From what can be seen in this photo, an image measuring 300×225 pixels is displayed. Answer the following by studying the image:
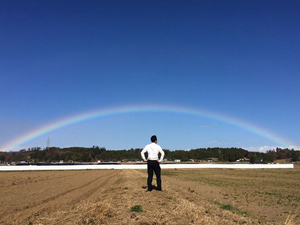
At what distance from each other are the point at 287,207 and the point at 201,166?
57479 millimetres

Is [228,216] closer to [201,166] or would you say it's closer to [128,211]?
[128,211]

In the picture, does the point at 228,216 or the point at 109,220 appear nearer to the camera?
the point at 109,220

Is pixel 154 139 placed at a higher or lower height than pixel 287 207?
higher

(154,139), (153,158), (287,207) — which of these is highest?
(154,139)

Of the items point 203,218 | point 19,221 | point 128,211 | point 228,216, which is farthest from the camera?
point 19,221

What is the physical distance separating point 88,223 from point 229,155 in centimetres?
19854

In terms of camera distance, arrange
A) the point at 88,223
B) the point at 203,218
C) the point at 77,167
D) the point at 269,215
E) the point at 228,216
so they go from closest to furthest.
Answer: the point at 88,223 → the point at 203,218 → the point at 228,216 → the point at 269,215 → the point at 77,167

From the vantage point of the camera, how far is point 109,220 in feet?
17.7

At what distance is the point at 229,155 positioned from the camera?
191m

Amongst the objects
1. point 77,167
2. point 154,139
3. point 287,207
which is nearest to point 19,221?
point 154,139

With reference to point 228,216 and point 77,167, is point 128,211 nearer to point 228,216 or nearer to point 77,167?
point 228,216

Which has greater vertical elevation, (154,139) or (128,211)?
(154,139)

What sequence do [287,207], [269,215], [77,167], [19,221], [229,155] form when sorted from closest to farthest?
[19,221]
[269,215]
[287,207]
[77,167]
[229,155]

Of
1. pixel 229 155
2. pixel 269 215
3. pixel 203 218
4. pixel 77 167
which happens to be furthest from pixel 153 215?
Answer: pixel 229 155
